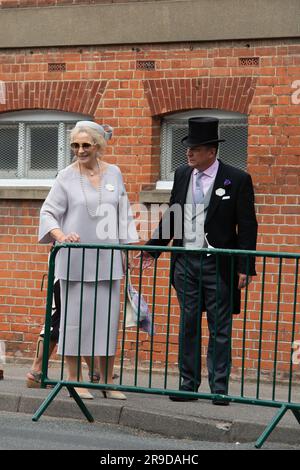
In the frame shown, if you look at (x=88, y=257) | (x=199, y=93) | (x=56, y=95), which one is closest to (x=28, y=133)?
(x=56, y=95)

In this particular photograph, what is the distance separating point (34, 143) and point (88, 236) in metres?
3.85

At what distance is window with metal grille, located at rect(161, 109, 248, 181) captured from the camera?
12516 millimetres

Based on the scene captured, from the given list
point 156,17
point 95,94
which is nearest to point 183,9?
point 156,17

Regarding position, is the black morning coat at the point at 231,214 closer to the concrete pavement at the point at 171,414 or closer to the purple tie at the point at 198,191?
the purple tie at the point at 198,191

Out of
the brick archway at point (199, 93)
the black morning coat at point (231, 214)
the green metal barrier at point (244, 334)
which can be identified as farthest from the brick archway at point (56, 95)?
the black morning coat at point (231, 214)

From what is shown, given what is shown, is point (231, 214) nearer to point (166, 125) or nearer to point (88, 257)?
point (88, 257)

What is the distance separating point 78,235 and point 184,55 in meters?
3.35

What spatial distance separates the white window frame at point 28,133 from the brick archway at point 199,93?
90 centimetres

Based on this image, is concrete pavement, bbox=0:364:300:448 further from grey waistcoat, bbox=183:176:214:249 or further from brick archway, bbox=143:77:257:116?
brick archway, bbox=143:77:257:116

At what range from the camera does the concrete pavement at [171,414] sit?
355 inches

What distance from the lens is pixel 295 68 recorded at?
12.0 meters

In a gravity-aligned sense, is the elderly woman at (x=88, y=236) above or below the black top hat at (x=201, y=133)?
below

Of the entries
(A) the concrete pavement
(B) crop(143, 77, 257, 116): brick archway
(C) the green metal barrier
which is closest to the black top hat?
(C) the green metal barrier
